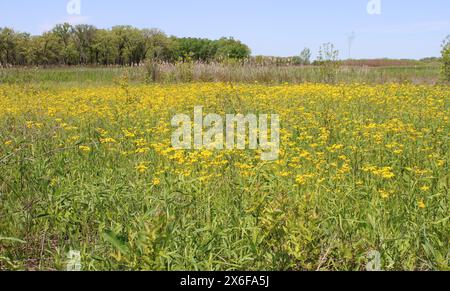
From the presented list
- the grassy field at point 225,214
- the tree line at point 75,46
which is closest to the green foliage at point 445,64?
the grassy field at point 225,214

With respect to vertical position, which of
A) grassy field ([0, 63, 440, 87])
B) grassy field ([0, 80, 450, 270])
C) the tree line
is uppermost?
the tree line

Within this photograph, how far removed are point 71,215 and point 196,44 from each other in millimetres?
103368

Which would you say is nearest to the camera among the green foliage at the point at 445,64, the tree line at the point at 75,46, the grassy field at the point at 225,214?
the grassy field at the point at 225,214

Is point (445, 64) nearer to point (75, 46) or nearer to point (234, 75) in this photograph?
point (234, 75)

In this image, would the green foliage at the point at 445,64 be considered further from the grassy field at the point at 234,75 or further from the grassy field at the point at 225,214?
the grassy field at the point at 225,214

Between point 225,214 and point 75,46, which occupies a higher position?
point 75,46

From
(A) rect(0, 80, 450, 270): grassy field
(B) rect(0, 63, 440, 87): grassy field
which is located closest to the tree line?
(B) rect(0, 63, 440, 87): grassy field

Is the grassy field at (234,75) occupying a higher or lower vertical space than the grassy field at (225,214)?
higher

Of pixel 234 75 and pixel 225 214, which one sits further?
pixel 234 75

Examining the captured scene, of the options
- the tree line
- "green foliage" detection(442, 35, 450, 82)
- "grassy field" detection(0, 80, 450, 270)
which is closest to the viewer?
"grassy field" detection(0, 80, 450, 270)

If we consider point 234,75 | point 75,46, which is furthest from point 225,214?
point 75,46

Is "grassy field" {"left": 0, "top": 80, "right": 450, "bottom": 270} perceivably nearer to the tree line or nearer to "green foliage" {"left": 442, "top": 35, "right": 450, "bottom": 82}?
"green foliage" {"left": 442, "top": 35, "right": 450, "bottom": 82}

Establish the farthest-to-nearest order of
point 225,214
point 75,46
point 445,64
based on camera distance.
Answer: point 75,46
point 445,64
point 225,214

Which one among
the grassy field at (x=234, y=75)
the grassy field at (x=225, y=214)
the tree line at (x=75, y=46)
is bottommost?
the grassy field at (x=225, y=214)
